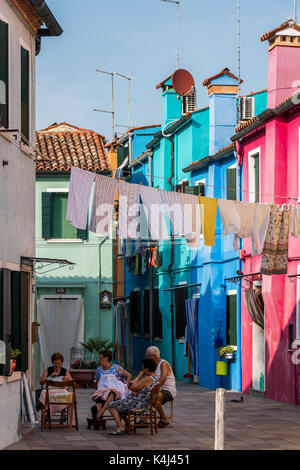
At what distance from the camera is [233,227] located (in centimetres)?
1644

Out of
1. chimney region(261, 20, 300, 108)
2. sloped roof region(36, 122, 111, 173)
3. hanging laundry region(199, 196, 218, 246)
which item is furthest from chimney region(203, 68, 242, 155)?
hanging laundry region(199, 196, 218, 246)

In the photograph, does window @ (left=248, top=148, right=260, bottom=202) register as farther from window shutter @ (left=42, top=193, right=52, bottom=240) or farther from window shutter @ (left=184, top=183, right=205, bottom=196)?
window shutter @ (left=42, top=193, right=52, bottom=240)

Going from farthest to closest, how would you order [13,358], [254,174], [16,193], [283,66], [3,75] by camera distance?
[254,174] < [283,66] < [16,193] < [13,358] < [3,75]

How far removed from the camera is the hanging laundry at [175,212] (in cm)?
1552

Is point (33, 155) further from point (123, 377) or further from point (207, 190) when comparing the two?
point (207, 190)

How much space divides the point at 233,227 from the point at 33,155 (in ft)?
11.8

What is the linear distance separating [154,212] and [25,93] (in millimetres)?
2767

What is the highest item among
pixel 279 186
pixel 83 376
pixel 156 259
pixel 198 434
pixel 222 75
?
pixel 222 75

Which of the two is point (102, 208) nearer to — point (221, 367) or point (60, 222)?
point (221, 367)

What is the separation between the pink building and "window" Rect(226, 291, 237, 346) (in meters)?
1.46

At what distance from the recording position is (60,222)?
29.4 metres

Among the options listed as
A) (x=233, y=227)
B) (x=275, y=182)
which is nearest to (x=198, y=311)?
(x=275, y=182)

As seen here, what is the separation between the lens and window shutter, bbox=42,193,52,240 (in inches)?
1149

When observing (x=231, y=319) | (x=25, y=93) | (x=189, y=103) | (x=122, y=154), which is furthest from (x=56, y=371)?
(x=122, y=154)
